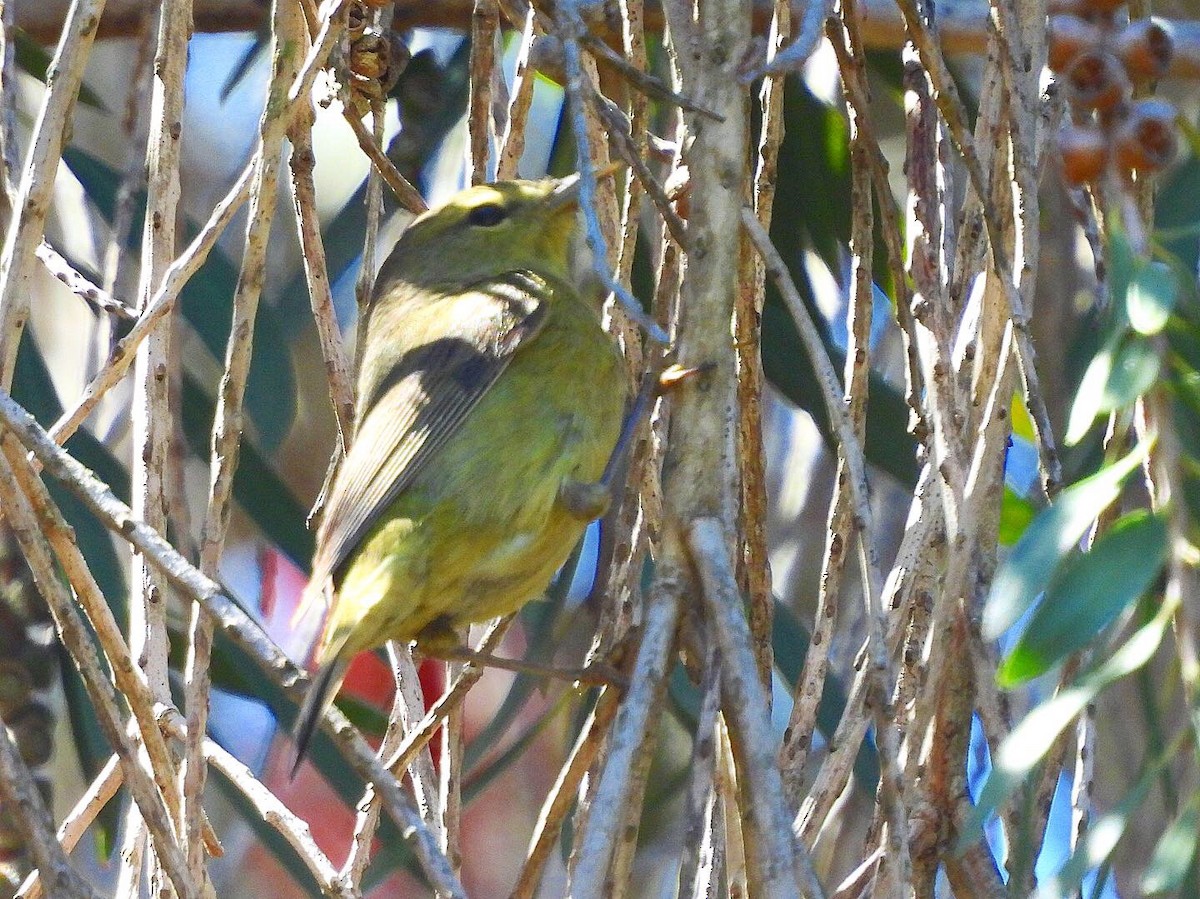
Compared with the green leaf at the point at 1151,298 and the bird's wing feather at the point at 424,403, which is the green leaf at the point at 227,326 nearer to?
the bird's wing feather at the point at 424,403

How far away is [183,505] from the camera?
124 inches

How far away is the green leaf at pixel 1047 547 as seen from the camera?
5.16 feet

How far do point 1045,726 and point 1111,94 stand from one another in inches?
26.6

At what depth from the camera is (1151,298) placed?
1.56 m

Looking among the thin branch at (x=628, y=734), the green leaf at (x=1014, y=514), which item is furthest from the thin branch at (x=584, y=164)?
the green leaf at (x=1014, y=514)

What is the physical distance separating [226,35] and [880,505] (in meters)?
2.45

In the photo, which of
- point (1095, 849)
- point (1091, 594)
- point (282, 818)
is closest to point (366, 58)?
point (282, 818)

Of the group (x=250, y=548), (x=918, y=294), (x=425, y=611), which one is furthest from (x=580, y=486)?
(x=250, y=548)

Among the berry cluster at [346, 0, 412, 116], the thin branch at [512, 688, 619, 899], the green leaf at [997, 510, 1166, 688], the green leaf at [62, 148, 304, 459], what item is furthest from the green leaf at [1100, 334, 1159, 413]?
the green leaf at [62, 148, 304, 459]

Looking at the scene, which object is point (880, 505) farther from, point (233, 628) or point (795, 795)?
point (233, 628)

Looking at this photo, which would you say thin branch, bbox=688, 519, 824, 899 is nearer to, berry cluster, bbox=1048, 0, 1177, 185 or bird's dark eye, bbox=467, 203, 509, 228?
berry cluster, bbox=1048, 0, 1177, 185

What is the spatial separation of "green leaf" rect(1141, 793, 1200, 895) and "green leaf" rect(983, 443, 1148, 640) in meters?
0.23

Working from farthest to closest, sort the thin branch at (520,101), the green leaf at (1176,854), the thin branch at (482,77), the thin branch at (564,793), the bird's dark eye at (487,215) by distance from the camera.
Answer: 1. the bird's dark eye at (487,215)
2. the thin branch at (482,77)
3. the thin branch at (520,101)
4. the thin branch at (564,793)
5. the green leaf at (1176,854)

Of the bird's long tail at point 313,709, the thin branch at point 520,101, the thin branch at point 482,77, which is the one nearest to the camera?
the bird's long tail at point 313,709
